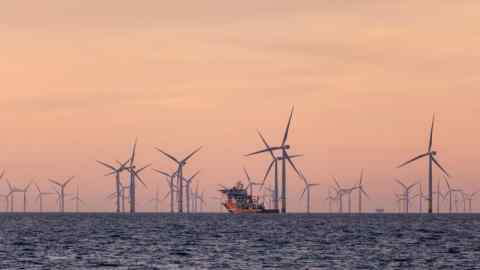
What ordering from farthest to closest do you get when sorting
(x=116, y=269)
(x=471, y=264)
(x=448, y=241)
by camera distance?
(x=448, y=241) → (x=471, y=264) → (x=116, y=269)

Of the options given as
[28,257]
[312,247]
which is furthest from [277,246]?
[28,257]

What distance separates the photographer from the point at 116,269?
8369cm

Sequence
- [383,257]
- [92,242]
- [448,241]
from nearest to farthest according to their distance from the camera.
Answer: [383,257] < [92,242] < [448,241]

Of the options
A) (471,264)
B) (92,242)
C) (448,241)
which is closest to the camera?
(471,264)

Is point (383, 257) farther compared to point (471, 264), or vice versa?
point (383, 257)

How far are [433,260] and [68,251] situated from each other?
40935mm

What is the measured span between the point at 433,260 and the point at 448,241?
4369 cm

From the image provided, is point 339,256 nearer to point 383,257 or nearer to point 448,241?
point 383,257

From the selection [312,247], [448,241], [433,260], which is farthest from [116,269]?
[448,241]

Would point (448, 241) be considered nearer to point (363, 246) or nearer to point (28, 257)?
point (363, 246)

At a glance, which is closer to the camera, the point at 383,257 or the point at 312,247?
the point at 383,257

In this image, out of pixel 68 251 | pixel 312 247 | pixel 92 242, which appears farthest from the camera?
pixel 92 242

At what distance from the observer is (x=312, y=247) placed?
394ft

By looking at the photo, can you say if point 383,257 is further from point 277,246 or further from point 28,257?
point 28,257
